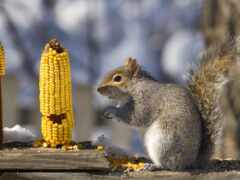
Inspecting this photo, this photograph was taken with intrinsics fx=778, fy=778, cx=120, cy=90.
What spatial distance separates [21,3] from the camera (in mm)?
9266

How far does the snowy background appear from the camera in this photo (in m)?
8.27

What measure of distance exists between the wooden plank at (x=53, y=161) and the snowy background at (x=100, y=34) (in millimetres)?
4907

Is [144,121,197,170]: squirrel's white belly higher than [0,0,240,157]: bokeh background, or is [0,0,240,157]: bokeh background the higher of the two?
[0,0,240,157]: bokeh background

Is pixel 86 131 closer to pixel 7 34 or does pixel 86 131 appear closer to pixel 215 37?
pixel 215 37

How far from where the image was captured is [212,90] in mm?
2834

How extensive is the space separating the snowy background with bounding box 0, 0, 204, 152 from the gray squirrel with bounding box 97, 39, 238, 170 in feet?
16.2

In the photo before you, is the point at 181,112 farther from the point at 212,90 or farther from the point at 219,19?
the point at 219,19

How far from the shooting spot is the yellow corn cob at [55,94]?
114 inches

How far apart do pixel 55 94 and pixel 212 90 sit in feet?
1.91

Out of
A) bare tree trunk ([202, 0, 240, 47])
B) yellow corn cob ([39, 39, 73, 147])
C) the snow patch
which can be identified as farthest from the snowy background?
yellow corn cob ([39, 39, 73, 147])

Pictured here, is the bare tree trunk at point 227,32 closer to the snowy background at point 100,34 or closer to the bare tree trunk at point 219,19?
the bare tree trunk at point 219,19

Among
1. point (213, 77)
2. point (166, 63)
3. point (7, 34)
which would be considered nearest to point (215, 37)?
point (213, 77)

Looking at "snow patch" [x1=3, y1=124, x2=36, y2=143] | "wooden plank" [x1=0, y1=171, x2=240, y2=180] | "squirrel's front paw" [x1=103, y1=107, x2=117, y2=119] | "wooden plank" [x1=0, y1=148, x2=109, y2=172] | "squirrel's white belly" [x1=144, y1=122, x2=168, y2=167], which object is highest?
"squirrel's front paw" [x1=103, y1=107, x2=117, y2=119]

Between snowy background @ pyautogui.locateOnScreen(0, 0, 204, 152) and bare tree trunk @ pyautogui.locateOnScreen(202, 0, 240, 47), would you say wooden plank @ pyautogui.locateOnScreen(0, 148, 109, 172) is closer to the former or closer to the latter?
bare tree trunk @ pyautogui.locateOnScreen(202, 0, 240, 47)
